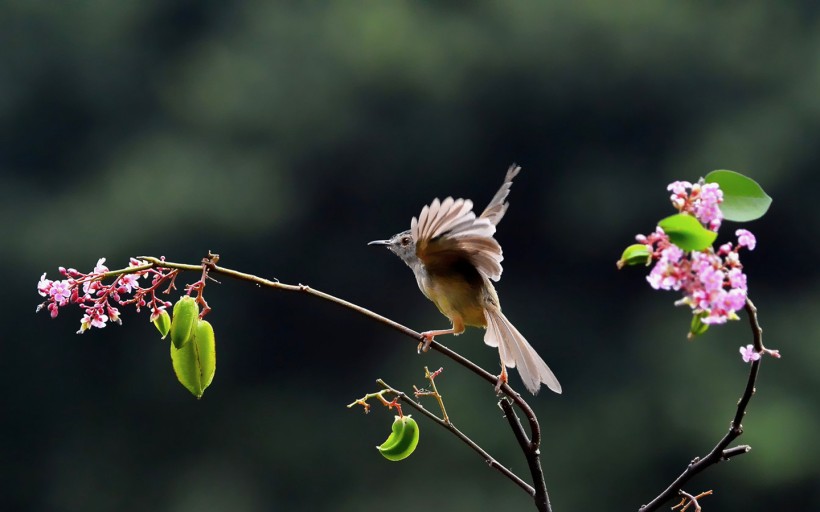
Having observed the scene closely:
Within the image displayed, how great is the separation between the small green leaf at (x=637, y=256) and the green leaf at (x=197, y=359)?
591 millimetres

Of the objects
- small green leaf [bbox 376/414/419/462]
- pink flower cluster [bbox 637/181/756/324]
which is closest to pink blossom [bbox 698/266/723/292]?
pink flower cluster [bbox 637/181/756/324]

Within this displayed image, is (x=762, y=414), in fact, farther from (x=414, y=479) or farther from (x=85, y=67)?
(x=85, y=67)

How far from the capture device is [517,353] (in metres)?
2.00

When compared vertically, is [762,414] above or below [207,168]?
below

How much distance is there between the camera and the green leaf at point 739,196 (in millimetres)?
1092

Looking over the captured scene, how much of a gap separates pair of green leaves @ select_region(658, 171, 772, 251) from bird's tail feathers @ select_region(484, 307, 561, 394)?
2.05 feet

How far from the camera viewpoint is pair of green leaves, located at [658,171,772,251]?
1043mm

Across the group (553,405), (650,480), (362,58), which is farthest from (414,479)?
(362,58)

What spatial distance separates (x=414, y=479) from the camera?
1459 centimetres

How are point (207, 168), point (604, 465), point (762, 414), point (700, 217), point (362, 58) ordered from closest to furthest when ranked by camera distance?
point (700, 217)
point (762, 414)
point (604, 465)
point (207, 168)
point (362, 58)

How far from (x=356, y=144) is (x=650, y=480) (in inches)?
276

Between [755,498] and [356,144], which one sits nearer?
[755,498]

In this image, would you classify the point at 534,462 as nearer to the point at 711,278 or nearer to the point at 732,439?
the point at 732,439

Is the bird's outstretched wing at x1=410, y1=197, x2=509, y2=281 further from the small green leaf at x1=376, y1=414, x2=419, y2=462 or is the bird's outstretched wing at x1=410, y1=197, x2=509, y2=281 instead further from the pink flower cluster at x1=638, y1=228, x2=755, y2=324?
the pink flower cluster at x1=638, y1=228, x2=755, y2=324
